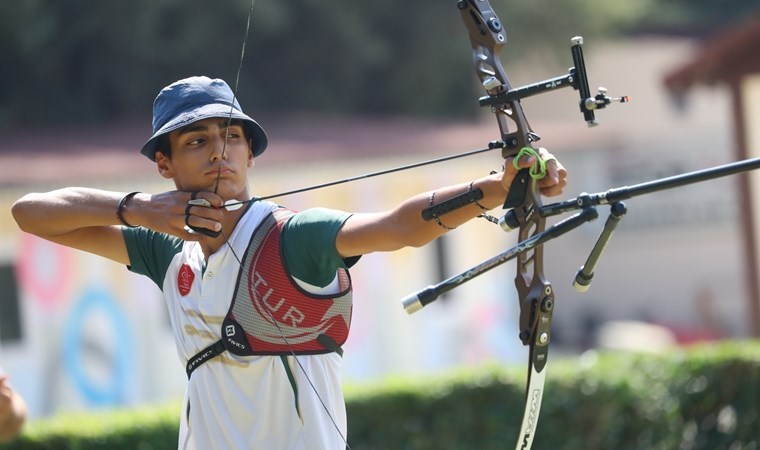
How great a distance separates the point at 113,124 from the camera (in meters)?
18.0

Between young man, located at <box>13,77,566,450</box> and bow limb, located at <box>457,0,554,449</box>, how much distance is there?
0.36 m

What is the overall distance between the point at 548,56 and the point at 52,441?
57.3 ft

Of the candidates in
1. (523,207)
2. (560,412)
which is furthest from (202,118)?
(560,412)

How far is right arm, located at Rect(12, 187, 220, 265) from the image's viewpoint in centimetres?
302

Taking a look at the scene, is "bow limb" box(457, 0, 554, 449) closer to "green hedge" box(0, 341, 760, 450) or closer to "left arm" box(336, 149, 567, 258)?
"left arm" box(336, 149, 567, 258)

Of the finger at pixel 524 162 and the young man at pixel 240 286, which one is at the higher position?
the finger at pixel 524 162

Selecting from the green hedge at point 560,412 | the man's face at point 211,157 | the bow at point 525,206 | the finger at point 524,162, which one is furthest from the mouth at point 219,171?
the green hedge at point 560,412

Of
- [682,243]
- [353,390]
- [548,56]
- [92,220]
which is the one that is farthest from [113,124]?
[92,220]

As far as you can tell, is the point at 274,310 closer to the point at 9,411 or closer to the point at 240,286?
the point at 240,286

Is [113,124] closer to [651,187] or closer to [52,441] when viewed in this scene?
[52,441]

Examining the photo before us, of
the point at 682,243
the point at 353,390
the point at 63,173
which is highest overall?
the point at 63,173

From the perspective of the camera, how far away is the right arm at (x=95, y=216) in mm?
3021

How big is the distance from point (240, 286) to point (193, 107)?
1.53 ft

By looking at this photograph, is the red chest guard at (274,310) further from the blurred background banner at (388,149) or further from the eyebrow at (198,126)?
the blurred background banner at (388,149)
